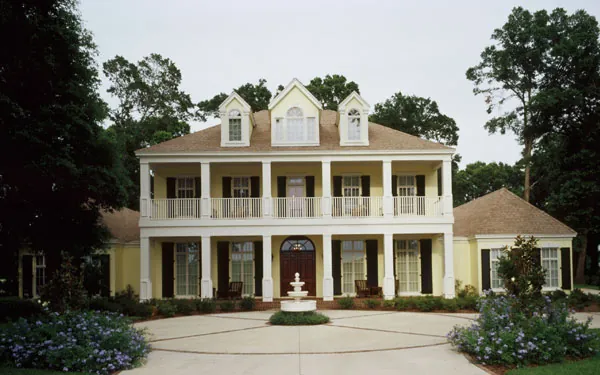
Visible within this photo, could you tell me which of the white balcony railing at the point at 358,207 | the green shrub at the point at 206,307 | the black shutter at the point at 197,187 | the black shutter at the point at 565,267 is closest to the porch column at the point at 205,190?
the black shutter at the point at 197,187

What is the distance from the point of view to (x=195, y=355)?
12469mm

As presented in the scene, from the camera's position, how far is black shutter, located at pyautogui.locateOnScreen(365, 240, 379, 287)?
81.1ft

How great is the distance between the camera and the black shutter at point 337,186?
83.3ft

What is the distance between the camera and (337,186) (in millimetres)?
25453

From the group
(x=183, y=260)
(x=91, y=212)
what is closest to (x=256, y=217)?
(x=183, y=260)

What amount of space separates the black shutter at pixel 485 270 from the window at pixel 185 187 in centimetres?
1266

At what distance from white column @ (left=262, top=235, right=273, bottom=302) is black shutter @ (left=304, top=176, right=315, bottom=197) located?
2.96 metres

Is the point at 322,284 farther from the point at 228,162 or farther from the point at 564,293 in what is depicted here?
the point at 564,293

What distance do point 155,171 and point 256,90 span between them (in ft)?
54.8

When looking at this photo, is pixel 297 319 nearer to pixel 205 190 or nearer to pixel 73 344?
pixel 73 344

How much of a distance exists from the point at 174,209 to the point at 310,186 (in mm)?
5868

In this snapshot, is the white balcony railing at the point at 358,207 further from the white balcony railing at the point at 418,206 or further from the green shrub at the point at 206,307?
the green shrub at the point at 206,307

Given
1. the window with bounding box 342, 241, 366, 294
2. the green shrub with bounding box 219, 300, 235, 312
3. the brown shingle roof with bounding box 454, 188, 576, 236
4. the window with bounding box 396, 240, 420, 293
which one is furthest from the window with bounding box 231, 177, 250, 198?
the brown shingle roof with bounding box 454, 188, 576, 236

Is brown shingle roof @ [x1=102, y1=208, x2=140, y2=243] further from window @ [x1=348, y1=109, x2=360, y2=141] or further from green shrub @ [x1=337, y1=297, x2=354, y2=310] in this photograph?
window @ [x1=348, y1=109, x2=360, y2=141]
